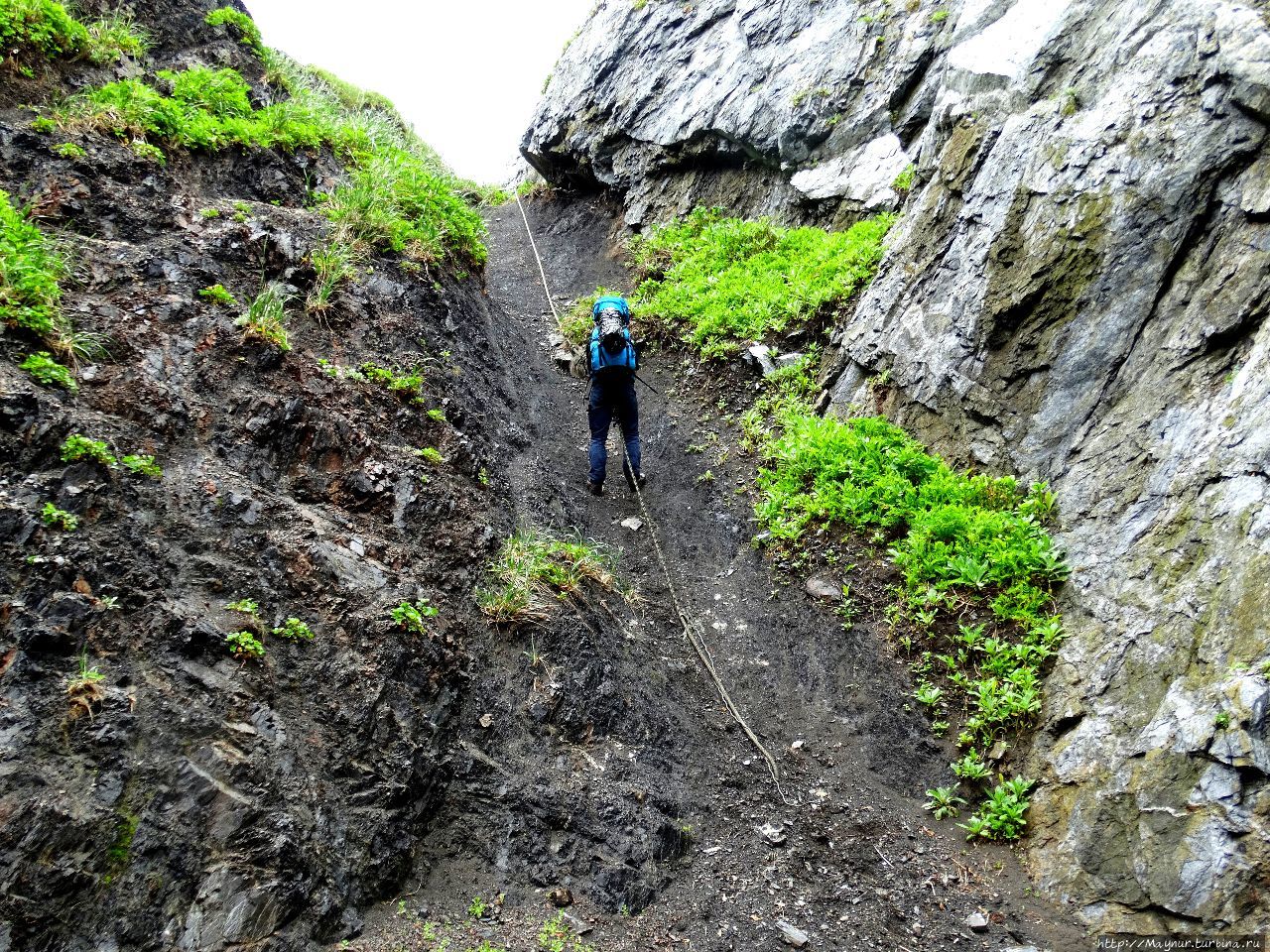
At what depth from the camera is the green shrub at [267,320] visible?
5.72 meters

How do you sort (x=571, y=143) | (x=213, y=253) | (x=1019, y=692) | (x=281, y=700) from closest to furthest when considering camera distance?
(x=281, y=700) < (x=1019, y=692) < (x=213, y=253) < (x=571, y=143)

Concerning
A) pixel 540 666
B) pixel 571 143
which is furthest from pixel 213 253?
pixel 571 143

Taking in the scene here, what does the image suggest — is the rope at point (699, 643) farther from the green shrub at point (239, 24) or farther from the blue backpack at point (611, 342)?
the green shrub at point (239, 24)

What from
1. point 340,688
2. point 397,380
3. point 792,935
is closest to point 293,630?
point 340,688

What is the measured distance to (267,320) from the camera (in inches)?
230

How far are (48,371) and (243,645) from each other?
218 centimetres

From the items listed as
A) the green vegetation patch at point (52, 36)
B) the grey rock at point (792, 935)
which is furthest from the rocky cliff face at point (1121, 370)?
the green vegetation patch at point (52, 36)

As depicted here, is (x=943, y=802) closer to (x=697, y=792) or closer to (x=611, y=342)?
(x=697, y=792)

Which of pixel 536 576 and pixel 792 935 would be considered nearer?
pixel 792 935

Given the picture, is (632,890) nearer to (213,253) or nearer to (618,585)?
(618,585)

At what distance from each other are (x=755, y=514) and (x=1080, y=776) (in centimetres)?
417

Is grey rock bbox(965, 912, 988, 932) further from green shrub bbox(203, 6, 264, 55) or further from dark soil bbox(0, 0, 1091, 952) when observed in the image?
green shrub bbox(203, 6, 264, 55)

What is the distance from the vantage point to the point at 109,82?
7.02 m

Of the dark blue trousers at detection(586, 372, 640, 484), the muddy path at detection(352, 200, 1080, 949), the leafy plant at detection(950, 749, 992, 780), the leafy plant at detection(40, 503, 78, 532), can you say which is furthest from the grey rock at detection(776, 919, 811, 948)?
the dark blue trousers at detection(586, 372, 640, 484)
